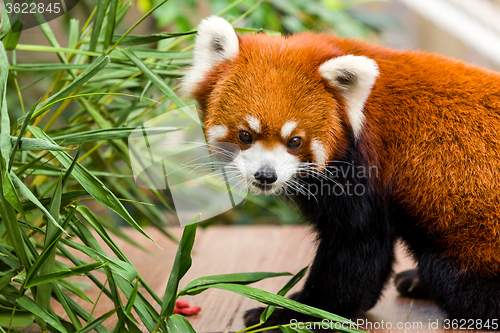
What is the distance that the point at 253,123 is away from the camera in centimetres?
158

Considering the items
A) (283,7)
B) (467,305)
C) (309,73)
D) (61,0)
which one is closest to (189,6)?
(283,7)

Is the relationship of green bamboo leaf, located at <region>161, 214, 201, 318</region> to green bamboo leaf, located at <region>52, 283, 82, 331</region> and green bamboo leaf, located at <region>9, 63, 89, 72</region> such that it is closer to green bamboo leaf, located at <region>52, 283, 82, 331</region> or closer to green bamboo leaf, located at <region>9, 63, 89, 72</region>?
green bamboo leaf, located at <region>52, 283, 82, 331</region>

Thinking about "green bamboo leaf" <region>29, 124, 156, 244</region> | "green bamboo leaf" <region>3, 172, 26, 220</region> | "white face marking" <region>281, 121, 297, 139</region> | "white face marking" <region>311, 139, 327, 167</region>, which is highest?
"white face marking" <region>281, 121, 297, 139</region>

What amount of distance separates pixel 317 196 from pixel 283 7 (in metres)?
1.99

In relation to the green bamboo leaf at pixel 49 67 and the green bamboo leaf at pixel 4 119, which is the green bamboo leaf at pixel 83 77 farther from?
the green bamboo leaf at pixel 49 67

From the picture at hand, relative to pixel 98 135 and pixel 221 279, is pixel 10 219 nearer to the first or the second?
pixel 98 135

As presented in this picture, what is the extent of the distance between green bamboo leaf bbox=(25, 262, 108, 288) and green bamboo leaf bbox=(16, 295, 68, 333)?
8 cm

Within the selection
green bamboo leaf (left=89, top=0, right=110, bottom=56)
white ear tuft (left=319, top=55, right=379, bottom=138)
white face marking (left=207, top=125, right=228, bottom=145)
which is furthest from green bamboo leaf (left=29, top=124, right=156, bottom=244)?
white ear tuft (left=319, top=55, right=379, bottom=138)

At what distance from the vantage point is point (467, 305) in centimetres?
166

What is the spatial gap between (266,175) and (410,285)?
961 mm

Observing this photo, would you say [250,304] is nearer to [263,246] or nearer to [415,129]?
[263,246]

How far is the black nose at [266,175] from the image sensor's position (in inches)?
62.5

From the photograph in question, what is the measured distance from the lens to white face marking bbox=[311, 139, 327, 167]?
1.64 meters

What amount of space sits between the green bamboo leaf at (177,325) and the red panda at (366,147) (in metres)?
0.51
